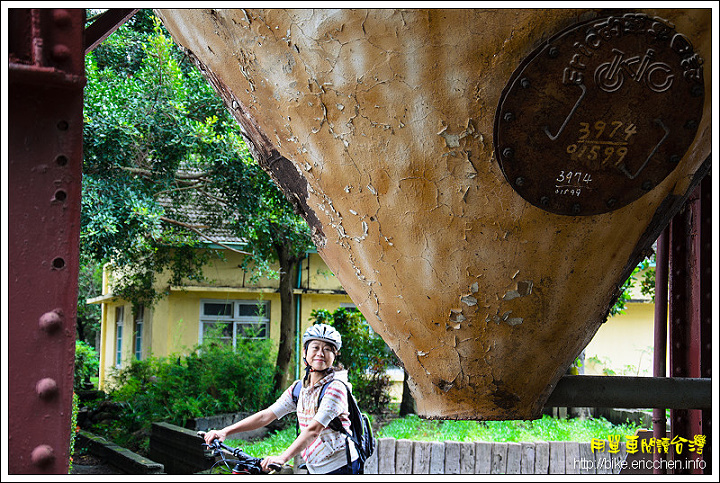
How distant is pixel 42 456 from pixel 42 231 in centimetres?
49

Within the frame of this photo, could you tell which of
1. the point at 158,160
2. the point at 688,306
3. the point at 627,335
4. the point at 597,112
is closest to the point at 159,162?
the point at 158,160

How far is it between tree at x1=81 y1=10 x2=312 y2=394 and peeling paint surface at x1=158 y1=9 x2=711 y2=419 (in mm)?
5233

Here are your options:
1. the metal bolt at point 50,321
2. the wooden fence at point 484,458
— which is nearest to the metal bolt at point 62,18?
the metal bolt at point 50,321

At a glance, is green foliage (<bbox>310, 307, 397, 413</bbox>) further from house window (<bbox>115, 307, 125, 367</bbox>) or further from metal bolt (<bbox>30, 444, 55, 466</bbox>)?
metal bolt (<bbox>30, 444, 55, 466</bbox>)

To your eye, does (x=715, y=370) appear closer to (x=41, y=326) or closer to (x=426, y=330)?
(x=426, y=330)

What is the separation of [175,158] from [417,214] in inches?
264

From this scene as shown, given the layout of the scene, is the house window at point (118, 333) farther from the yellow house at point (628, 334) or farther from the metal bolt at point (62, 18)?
the metal bolt at point (62, 18)

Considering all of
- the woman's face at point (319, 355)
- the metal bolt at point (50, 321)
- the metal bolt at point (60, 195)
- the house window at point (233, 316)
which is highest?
the metal bolt at point (60, 195)

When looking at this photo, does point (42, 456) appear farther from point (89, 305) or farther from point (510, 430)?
point (89, 305)

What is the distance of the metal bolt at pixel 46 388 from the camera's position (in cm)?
134

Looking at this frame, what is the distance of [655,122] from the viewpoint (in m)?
1.66

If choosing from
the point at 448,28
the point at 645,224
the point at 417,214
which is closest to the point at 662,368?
the point at 645,224

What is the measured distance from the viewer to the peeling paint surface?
63.8 inches

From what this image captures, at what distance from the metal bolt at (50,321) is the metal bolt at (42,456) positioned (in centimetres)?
26
